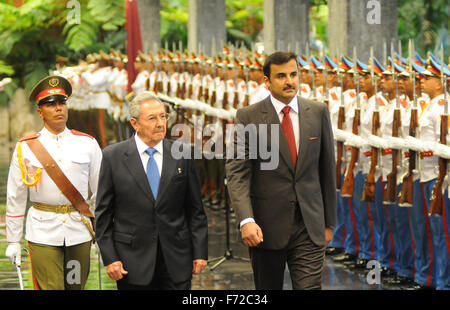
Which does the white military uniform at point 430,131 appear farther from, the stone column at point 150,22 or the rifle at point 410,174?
the stone column at point 150,22

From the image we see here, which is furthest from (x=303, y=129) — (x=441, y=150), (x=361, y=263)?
(x=361, y=263)

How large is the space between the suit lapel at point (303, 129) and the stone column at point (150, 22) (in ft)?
52.0

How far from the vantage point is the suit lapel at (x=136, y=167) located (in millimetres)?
5375

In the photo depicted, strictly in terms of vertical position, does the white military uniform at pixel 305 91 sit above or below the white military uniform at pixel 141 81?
below

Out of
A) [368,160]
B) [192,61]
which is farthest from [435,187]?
[192,61]

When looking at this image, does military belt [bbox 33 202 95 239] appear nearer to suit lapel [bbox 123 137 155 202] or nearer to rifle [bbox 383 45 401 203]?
suit lapel [bbox 123 137 155 202]

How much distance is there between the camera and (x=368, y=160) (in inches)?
357

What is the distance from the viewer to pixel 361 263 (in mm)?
9359

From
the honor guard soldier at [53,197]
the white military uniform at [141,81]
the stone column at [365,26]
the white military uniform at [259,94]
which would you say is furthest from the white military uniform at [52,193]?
the white military uniform at [141,81]

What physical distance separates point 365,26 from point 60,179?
7.02 metres

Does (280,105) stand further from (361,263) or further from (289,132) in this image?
(361,263)

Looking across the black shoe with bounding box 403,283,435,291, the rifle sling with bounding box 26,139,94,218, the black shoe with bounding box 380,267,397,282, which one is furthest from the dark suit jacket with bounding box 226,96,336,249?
the black shoe with bounding box 380,267,397,282

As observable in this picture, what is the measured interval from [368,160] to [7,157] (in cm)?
1549

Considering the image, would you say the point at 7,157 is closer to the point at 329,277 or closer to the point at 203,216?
the point at 329,277
